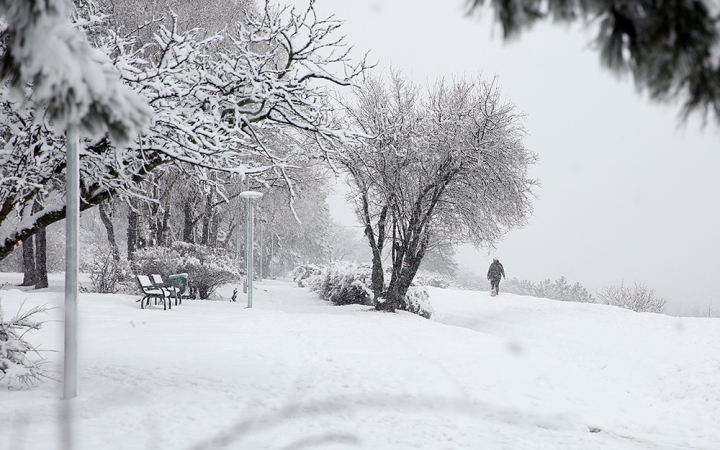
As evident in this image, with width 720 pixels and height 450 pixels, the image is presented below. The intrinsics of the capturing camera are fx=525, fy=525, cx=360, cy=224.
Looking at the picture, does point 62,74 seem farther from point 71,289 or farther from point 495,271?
point 495,271

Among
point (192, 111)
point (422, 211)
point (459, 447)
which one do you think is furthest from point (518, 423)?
point (422, 211)

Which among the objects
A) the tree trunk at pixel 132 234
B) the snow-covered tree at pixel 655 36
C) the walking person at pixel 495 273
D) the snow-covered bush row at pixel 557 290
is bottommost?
the snow-covered bush row at pixel 557 290

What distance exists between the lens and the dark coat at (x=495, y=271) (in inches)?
944

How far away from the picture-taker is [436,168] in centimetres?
1688

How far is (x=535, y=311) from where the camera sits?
59.6 feet

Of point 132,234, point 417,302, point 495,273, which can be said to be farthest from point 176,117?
point 495,273

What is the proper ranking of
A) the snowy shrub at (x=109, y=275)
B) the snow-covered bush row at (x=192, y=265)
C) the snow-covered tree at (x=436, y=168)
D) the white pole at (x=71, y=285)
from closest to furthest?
the white pole at (x=71, y=285) < the snow-covered tree at (x=436, y=168) < the snow-covered bush row at (x=192, y=265) < the snowy shrub at (x=109, y=275)

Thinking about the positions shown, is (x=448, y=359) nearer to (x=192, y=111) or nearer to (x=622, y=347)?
(x=622, y=347)

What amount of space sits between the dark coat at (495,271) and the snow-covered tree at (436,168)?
5.87 metres

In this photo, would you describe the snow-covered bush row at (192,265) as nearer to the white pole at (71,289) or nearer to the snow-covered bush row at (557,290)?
the white pole at (71,289)

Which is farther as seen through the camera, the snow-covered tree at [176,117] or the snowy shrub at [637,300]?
the snowy shrub at [637,300]

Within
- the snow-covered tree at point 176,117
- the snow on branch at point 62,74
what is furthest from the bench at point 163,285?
the snow on branch at point 62,74

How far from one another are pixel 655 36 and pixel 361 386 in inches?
268

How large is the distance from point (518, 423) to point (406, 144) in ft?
38.2
